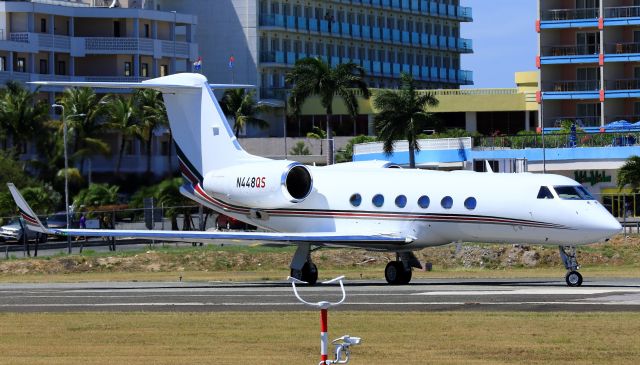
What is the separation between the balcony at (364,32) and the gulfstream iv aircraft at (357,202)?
71.1 meters

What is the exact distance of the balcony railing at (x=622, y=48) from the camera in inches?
3735

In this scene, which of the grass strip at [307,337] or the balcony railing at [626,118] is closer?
the grass strip at [307,337]

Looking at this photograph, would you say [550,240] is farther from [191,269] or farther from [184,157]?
[191,269]

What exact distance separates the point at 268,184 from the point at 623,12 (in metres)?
59.3

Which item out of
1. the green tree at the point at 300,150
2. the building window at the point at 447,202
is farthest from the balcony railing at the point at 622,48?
the building window at the point at 447,202

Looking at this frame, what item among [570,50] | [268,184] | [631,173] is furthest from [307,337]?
[570,50]

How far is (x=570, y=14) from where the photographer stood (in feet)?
314

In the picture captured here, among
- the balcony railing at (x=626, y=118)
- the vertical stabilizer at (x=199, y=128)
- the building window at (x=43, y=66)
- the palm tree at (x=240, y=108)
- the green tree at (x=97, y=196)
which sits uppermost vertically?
the building window at (x=43, y=66)

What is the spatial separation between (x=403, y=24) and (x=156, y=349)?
111 meters

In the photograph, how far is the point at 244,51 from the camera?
112750mm

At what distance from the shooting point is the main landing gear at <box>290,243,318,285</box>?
38875 millimetres

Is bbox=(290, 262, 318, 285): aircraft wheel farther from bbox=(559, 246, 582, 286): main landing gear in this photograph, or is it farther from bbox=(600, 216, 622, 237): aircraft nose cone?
bbox=(600, 216, 622, 237): aircraft nose cone

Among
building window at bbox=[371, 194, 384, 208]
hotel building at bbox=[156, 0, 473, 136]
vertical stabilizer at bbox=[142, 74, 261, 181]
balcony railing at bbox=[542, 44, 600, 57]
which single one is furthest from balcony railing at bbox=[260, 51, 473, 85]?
building window at bbox=[371, 194, 384, 208]

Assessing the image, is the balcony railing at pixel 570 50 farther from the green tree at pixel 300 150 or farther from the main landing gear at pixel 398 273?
the main landing gear at pixel 398 273
